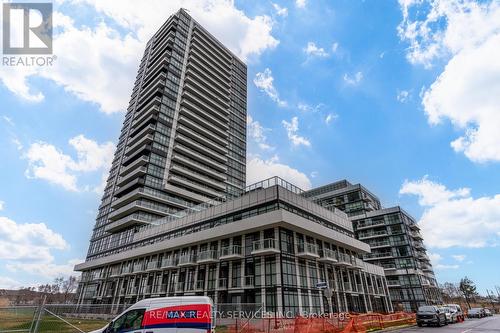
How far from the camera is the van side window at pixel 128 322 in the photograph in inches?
419

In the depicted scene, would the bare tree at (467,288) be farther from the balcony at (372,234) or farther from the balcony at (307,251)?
the balcony at (307,251)

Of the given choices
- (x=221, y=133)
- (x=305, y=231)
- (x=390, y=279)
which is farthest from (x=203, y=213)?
(x=390, y=279)

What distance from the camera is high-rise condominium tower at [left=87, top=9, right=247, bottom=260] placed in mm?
62188

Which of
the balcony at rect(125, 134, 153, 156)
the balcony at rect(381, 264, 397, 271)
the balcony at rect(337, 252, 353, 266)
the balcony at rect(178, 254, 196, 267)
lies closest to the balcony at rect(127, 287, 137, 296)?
the balcony at rect(178, 254, 196, 267)

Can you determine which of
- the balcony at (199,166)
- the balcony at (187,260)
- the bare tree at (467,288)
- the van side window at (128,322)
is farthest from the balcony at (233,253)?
the bare tree at (467,288)

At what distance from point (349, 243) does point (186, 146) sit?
46909 millimetres

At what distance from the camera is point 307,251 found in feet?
98.2

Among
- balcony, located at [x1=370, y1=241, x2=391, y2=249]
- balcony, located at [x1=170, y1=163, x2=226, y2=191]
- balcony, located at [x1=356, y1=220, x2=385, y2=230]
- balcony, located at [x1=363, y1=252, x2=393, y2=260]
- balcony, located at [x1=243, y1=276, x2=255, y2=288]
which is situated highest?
balcony, located at [x1=170, y1=163, x2=226, y2=191]

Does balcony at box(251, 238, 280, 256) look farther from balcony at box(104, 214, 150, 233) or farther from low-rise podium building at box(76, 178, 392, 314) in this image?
balcony at box(104, 214, 150, 233)

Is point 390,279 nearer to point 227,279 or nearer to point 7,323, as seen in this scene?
point 227,279

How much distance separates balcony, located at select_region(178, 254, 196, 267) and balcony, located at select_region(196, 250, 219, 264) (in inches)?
54.1

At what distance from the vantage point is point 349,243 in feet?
122

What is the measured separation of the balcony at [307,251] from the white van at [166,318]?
19606mm

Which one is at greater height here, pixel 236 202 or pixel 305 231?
pixel 236 202
